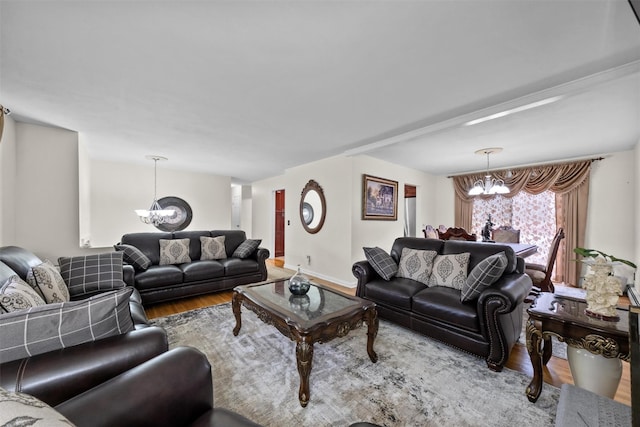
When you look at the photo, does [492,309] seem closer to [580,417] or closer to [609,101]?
[580,417]

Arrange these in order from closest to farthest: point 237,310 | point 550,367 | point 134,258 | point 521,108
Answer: point 550,367, point 521,108, point 237,310, point 134,258

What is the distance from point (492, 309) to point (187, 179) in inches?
242

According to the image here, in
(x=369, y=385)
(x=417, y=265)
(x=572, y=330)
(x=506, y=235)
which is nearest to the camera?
(x=572, y=330)

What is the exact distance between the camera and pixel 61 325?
Answer: 984 millimetres

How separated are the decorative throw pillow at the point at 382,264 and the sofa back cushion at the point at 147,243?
10.4 feet

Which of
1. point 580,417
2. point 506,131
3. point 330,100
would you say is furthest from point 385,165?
point 580,417

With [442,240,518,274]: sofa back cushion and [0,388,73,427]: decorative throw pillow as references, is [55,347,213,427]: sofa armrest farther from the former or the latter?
[442,240,518,274]: sofa back cushion

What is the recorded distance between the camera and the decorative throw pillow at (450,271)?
248 cm

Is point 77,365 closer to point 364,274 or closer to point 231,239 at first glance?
point 364,274

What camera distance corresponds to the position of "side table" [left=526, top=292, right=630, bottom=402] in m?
1.30

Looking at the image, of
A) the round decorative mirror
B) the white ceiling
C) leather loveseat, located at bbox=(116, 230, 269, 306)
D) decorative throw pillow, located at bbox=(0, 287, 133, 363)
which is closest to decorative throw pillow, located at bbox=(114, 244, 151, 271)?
leather loveseat, located at bbox=(116, 230, 269, 306)

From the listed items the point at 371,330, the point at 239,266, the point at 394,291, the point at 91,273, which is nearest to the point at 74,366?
the point at 371,330

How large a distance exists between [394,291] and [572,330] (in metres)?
1.34

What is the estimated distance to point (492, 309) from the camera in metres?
1.90
